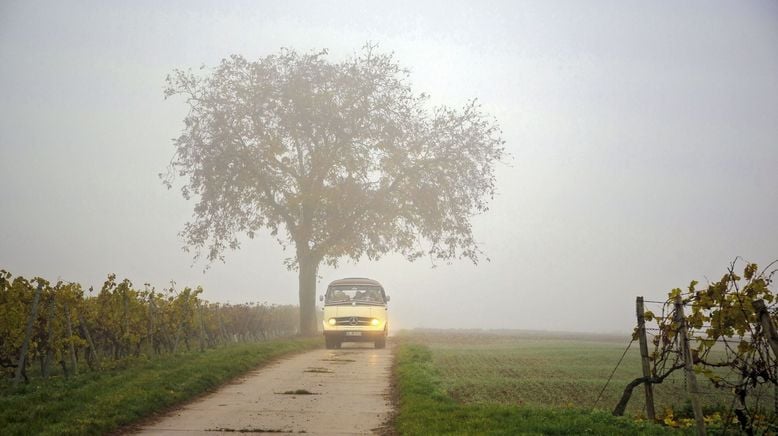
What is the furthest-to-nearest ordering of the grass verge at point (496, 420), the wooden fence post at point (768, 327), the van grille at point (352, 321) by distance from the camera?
the van grille at point (352, 321) → the grass verge at point (496, 420) → the wooden fence post at point (768, 327)

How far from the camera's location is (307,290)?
114 ft

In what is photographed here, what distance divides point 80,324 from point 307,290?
16294 mm

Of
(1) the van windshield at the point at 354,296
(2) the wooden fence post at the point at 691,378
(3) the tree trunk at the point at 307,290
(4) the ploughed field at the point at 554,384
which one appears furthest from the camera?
(3) the tree trunk at the point at 307,290

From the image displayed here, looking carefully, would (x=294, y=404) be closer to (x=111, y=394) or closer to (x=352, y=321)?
(x=111, y=394)

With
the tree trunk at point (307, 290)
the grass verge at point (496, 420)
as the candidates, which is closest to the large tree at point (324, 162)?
the tree trunk at point (307, 290)

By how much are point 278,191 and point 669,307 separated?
26.3 meters

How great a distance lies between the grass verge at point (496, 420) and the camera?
9773 millimetres

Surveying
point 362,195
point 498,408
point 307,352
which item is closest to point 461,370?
point 307,352

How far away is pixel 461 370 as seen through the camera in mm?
20703

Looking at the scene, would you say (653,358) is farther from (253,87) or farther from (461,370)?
(253,87)

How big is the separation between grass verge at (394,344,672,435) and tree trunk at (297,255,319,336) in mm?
21034

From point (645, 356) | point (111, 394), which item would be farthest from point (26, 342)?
point (645, 356)

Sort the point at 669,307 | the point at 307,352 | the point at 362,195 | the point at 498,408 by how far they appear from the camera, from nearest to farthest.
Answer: the point at 669,307 → the point at 498,408 → the point at 307,352 → the point at 362,195

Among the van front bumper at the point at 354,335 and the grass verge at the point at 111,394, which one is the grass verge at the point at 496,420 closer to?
the grass verge at the point at 111,394
